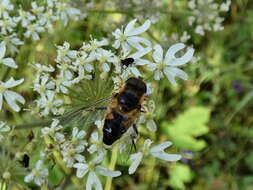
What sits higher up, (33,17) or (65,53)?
(33,17)

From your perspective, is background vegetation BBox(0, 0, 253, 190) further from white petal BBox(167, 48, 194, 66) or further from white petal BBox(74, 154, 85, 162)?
white petal BBox(74, 154, 85, 162)

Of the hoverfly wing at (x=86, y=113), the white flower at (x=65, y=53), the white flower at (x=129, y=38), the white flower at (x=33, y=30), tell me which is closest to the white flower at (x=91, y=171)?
the hoverfly wing at (x=86, y=113)

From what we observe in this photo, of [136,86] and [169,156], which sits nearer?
[136,86]

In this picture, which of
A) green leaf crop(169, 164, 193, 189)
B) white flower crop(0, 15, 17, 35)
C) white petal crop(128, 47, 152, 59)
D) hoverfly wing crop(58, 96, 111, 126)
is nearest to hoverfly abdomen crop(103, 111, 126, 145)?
hoverfly wing crop(58, 96, 111, 126)

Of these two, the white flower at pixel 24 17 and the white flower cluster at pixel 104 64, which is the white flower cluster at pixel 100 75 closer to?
the white flower cluster at pixel 104 64

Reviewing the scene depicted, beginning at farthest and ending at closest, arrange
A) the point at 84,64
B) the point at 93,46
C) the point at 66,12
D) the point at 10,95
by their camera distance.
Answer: the point at 66,12
the point at 10,95
the point at 93,46
the point at 84,64

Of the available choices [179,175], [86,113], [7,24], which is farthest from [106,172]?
[179,175]

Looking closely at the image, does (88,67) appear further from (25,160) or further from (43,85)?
(25,160)
